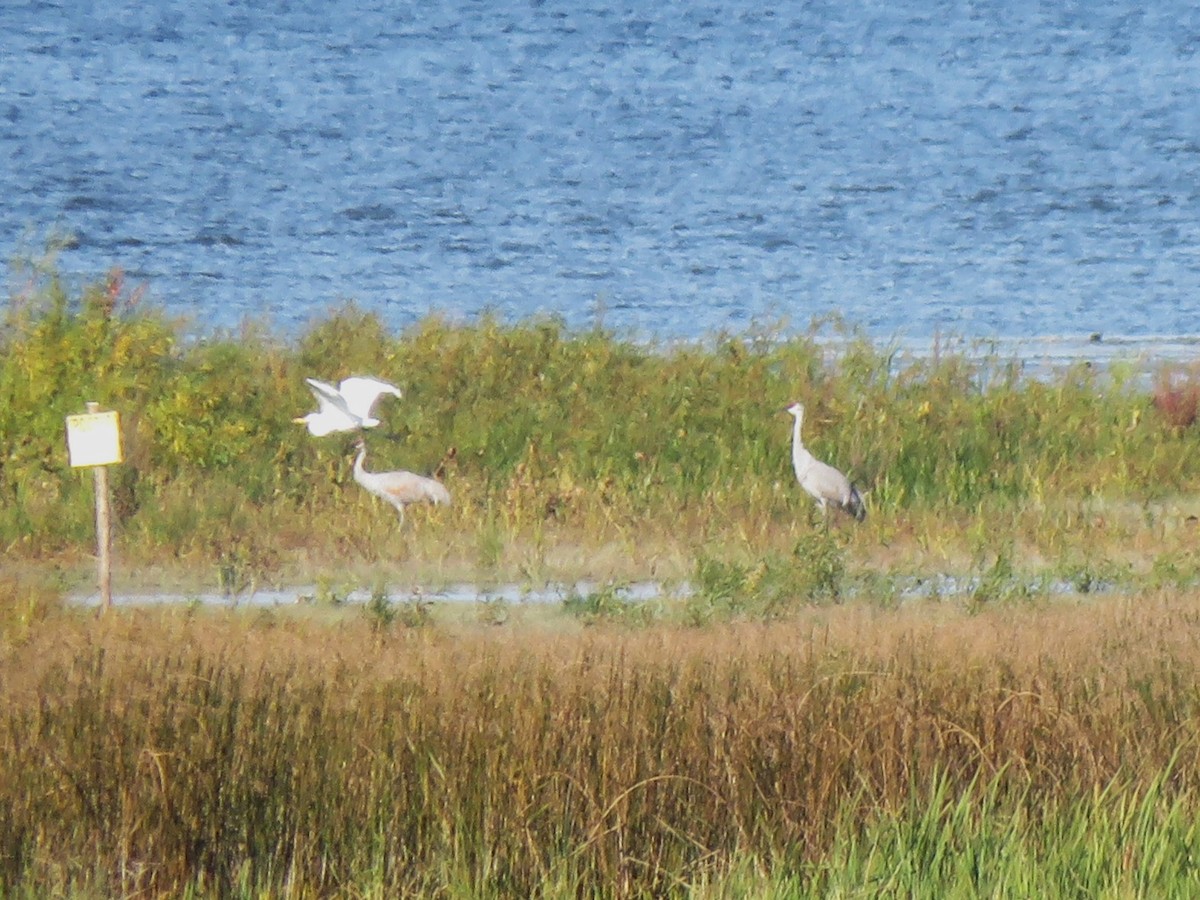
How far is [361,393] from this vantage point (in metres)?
12.9

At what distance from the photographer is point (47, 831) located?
6.14 metres

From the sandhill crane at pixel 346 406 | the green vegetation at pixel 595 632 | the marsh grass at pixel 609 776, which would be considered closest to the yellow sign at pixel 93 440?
the green vegetation at pixel 595 632

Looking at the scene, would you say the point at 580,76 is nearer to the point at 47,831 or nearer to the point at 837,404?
the point at 837,404

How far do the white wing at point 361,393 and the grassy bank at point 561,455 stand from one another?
41 cm

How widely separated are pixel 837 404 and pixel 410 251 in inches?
826

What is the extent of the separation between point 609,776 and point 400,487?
523 cm

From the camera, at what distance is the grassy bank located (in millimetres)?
11133

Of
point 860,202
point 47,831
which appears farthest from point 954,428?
point 860,202

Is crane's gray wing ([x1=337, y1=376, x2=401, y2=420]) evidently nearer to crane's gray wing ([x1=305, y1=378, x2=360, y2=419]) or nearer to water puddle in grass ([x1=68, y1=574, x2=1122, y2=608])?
crane's gray wing ([x1=305, y1=378, x2=360, y2=419])

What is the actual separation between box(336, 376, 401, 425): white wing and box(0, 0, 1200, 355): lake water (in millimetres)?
4384

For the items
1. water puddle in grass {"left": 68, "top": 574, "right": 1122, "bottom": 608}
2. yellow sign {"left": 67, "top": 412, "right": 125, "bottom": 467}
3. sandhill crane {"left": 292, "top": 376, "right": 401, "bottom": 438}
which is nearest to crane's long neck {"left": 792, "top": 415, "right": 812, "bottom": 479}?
water puddle in grass {"left": 68, "top": 574, "right": 1122, "bottom": 608}

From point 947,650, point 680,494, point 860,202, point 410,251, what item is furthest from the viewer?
point 860,202

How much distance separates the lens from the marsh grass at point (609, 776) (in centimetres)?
589

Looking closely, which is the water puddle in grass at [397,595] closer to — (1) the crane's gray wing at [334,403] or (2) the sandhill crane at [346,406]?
(2) the sandhill crane at [346,406]
